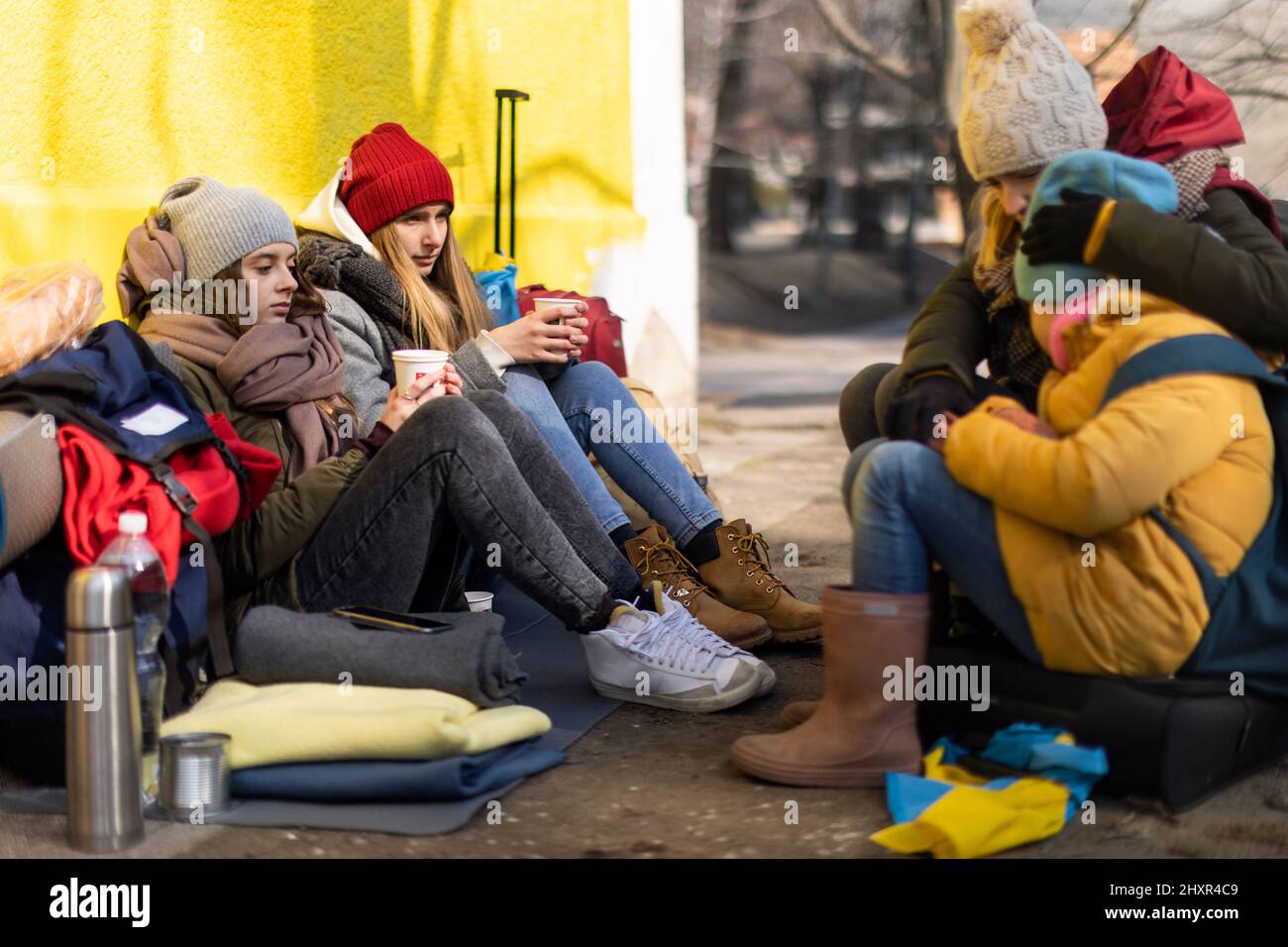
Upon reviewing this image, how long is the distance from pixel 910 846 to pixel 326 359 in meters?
1.86

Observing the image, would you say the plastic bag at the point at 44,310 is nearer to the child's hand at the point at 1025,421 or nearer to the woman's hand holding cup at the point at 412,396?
the woman's hand holding cup at the point at 412,396

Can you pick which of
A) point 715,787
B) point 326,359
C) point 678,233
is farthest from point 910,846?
point 678,233

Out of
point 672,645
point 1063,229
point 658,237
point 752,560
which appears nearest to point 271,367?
point 672,645

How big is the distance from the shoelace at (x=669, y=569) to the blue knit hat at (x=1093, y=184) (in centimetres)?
143

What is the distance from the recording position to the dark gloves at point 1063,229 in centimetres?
269

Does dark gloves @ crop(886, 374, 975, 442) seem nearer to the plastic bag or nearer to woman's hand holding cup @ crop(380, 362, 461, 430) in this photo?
woman's hand holding cup @ crop(380, 362, 461, 430)

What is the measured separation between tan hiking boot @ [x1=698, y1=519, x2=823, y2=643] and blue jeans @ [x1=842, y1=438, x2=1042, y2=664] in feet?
3.84

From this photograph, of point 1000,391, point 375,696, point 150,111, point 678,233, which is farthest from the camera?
point 678,233

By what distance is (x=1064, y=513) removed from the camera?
100 inches

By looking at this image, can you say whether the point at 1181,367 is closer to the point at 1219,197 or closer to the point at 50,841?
the point at 1219,197

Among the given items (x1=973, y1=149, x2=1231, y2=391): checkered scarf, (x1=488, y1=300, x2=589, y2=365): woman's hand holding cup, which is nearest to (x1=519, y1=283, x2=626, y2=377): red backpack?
(x1=488, y1=300, x2=589, y2=365): woman's hand holding cup

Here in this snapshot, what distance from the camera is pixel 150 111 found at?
421 centimetres

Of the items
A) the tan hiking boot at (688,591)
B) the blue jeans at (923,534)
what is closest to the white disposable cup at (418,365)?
the tan hiking boot at (688,591)

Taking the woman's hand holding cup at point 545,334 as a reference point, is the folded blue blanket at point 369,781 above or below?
below
